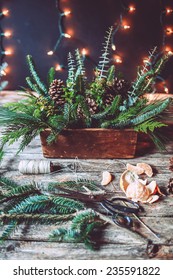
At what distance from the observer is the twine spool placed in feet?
2.87

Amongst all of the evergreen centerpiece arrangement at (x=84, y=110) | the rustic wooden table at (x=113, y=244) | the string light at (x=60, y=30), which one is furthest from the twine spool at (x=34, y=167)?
the string light at (x=60, y=30)

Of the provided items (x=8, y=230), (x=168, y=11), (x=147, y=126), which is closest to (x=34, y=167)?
(x=8, y=230)

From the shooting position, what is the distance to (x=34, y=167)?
0.88 meters

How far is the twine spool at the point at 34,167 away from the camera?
2.87ft

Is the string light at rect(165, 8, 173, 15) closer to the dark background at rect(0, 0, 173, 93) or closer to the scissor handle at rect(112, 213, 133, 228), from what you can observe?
the dark background at rect(0, 0, 173, 93)

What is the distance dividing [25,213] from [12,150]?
1.13ft

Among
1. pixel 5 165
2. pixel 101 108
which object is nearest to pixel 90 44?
pixel 101 108

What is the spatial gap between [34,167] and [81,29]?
42.8 inches

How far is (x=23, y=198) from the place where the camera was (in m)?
0.76

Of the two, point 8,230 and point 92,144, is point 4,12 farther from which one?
point 8,230

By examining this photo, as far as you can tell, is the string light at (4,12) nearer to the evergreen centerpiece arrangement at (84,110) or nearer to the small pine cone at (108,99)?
the evergreen centerpiece arrangement at (84,110)
